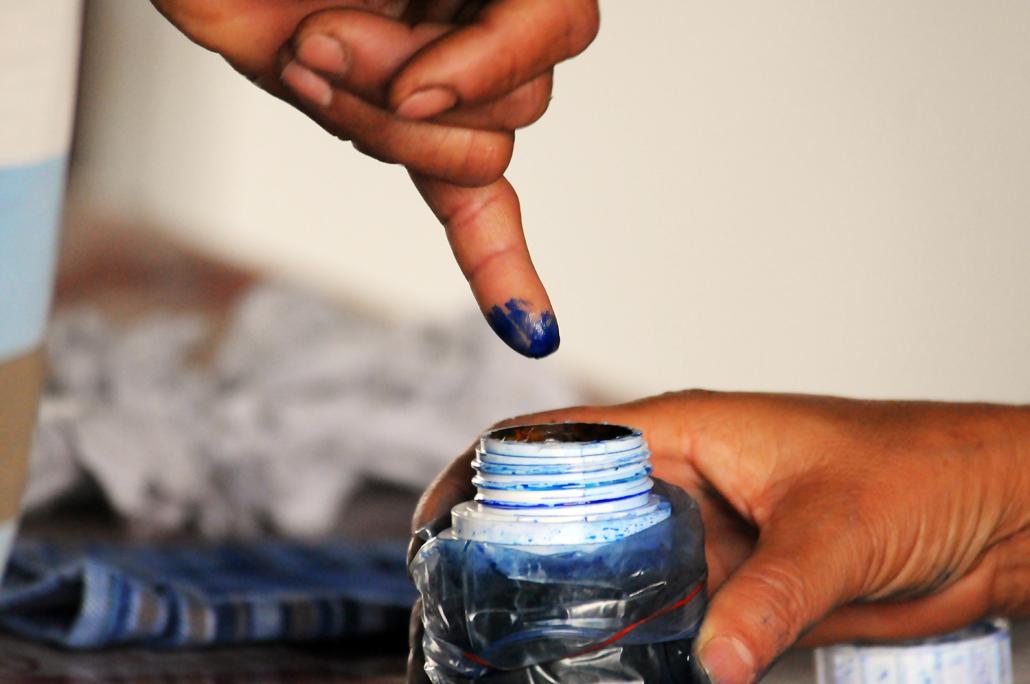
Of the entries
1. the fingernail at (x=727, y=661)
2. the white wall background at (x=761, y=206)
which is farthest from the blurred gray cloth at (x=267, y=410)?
the fingernail at (x=727, y=661)

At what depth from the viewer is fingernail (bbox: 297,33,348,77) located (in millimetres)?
553

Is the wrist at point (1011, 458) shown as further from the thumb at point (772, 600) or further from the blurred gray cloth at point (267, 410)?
the blurred gray cloth at point (267, 410)

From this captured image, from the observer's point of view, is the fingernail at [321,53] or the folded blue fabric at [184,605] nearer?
the fingernail at [321,53]

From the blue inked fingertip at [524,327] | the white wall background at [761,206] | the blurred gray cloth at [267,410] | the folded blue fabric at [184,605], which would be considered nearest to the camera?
the blue inked fingertip at [524,327]

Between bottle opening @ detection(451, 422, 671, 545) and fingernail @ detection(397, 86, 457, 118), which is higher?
fingernail @ detection(397, 86, 457, 118)

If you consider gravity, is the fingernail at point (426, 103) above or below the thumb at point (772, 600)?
above

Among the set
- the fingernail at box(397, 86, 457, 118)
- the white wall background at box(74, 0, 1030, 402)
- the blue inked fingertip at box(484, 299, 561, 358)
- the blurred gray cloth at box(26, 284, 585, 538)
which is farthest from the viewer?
the white wall background at box(74, 0, 1030, 402)

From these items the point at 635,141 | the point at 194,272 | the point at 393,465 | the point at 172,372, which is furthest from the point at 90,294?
the point at 635,141

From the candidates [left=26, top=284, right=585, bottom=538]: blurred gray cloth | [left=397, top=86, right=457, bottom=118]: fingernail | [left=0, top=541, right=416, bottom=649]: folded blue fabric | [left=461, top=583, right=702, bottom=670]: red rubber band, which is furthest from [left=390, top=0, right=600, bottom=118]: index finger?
[left=26, top=284, right=585, bottom=538]: blurred gray cloth

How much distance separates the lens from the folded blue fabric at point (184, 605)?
38.9 inches

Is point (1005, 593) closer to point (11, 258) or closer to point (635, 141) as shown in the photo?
point (11, 258)

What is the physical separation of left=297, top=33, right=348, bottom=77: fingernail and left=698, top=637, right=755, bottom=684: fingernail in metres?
0.29

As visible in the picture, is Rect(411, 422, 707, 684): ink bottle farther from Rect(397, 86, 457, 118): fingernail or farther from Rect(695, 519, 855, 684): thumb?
Rect(397, 86, 457, 118): fingernail

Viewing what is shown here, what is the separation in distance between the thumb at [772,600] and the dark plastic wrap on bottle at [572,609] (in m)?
0.02
